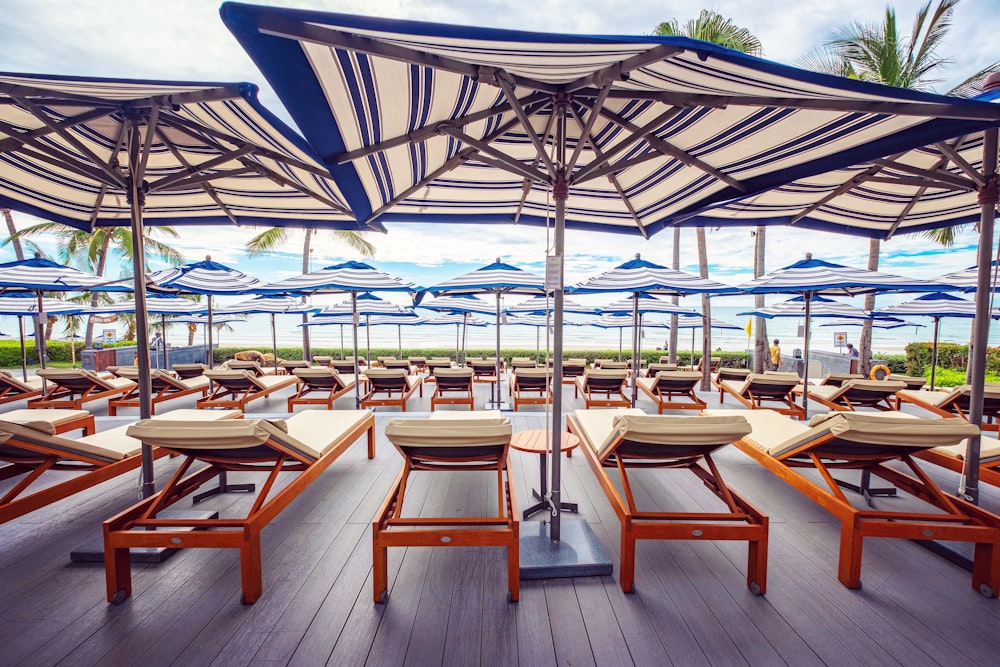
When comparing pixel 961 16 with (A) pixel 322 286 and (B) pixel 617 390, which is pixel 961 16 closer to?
(B) pixel 617 390

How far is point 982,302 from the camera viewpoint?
2.56 m

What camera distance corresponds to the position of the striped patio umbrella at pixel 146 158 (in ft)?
6.57

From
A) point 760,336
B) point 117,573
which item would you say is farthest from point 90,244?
point 760,336

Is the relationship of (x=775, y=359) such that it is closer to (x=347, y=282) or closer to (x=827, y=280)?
(x=827, y=280)

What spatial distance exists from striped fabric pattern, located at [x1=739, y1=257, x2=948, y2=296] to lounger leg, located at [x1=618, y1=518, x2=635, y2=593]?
4.52 meters

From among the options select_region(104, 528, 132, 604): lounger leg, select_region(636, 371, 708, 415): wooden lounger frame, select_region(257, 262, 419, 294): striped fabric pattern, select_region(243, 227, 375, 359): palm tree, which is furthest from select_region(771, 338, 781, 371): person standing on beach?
select_region(243, 227, 375, 359): palm tree

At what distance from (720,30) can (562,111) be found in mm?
13506

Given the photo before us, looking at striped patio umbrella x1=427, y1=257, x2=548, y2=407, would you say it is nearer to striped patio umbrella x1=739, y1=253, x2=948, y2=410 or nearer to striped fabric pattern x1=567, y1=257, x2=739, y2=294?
striped fabric pattern x1=567, y1=257, x2=739, y2=294

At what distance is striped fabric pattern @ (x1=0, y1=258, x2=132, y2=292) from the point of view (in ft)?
18.4

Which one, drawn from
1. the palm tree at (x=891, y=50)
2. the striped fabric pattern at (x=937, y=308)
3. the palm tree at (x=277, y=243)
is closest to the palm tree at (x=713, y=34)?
the palm tree at (x=891, y=50)

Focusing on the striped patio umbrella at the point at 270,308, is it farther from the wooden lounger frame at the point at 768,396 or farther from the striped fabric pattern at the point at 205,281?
the wooden lounger frame at the point at 768,396

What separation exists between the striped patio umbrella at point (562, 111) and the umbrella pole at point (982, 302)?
2.95 ft

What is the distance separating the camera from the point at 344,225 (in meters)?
4.72

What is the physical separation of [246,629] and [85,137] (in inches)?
156
